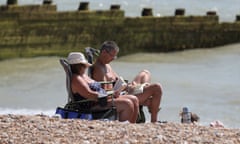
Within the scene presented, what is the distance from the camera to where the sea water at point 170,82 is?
545 inches

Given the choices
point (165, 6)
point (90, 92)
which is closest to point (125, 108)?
point (90, 92)

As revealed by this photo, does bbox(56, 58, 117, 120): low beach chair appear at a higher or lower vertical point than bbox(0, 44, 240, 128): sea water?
higher

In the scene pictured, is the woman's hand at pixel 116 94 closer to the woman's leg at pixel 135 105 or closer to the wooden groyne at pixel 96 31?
the woman's leg at pixel 135 105

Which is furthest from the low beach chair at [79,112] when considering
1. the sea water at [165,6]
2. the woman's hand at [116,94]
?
the sea water at [165,6]

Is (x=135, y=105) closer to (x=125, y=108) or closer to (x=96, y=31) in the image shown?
(x=125, y=108)

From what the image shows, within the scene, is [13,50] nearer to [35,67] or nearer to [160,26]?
[35,67]

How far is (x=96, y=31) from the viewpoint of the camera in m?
19.1

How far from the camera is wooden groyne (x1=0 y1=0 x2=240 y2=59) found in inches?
706

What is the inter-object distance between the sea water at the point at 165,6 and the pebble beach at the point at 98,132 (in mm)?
21667

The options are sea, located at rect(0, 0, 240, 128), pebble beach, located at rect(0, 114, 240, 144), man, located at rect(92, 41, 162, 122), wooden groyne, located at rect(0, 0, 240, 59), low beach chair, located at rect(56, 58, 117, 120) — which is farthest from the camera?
wooden groyne, located at rect(0, 0, 240, 59)

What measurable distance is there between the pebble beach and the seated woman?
60 cm

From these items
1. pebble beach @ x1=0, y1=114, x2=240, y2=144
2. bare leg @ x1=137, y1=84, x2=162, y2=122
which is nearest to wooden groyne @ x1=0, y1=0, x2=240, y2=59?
bare leg @ x1=137, y1=84, x2=162, y2=122

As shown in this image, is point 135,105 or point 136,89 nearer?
point 135,105

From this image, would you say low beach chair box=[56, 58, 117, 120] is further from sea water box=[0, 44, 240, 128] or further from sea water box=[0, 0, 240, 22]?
sea water box=[0, 0, 240, 22]
